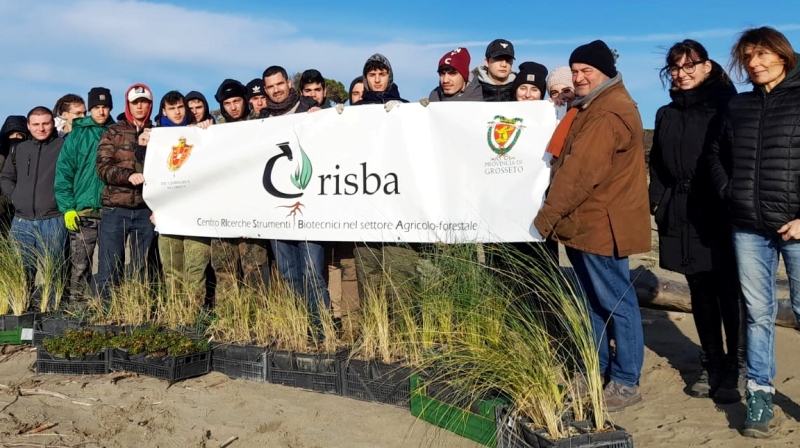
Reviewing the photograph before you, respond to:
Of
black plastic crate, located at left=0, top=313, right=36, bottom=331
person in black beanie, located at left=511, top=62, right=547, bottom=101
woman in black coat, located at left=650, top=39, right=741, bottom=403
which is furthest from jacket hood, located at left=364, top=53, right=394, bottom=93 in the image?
black plastic crate, located at left=0, top=313, right=36, bottom=331

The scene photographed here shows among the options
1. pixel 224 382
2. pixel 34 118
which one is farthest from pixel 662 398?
pixel 34 118

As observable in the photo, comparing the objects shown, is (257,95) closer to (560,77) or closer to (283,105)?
(283,105)

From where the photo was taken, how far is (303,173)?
612cm

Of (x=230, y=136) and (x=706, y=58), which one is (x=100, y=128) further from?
(x=706, y=58)

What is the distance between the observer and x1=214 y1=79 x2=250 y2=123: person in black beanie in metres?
7.07

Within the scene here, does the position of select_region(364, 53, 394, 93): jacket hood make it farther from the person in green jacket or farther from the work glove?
the person in green jacket

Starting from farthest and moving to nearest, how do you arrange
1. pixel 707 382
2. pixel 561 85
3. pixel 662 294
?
pixel 662 294
pixel 561 85
pixel 707 382

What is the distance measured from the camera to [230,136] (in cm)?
663

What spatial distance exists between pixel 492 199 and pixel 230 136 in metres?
2.60

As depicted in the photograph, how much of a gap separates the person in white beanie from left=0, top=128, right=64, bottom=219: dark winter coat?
Result: 507 cm

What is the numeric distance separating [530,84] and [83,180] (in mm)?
4430

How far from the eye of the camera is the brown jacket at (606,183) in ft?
14.3

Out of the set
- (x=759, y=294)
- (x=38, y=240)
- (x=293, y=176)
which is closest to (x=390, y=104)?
(x=293, y=176)

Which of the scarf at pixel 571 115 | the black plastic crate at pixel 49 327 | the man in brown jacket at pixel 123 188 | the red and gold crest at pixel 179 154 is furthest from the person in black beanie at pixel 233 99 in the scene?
the scarf at pixel 571 115
